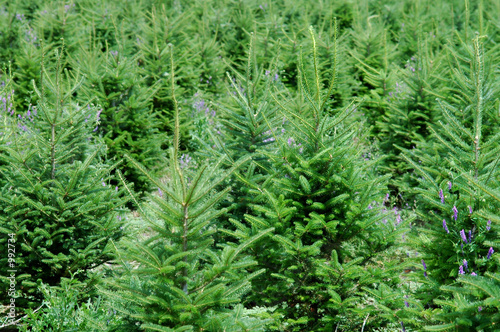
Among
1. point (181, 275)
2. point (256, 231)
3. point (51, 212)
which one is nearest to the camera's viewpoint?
point (181, 275)

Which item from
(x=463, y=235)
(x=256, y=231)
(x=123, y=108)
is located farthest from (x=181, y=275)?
(x=123, y=108)

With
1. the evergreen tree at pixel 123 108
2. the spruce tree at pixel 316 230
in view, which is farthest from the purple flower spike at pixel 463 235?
the evergreen tree at pixel 123 108

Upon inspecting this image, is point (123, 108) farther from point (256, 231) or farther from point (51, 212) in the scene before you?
point (256, 231)

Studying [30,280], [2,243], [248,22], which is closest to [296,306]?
[30,280]

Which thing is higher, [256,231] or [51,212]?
[51,212]

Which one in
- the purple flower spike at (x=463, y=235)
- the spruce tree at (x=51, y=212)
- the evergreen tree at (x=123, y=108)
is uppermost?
the evergreen tree at (x=123, y=108)

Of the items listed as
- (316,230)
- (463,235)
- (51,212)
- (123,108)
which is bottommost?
(463,235)

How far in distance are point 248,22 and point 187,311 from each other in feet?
30.7

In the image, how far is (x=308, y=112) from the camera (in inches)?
194

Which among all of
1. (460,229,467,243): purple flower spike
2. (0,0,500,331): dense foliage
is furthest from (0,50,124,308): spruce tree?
(460,229,467,243): purple flower spike

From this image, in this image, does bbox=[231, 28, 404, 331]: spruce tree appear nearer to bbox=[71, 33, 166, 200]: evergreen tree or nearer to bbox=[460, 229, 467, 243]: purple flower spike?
bbox=[460, 229, 467, 243]: purple flower spike

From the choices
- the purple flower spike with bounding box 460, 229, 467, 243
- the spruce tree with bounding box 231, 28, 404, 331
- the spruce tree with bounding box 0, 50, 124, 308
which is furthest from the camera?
the spruce tree with bounding box 0, 50, 124, 308

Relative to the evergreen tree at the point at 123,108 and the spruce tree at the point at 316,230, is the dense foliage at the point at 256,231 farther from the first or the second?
the evergreen tree at the point at 123,108

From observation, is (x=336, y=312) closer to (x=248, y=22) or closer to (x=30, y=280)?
(x=30, y=280)
